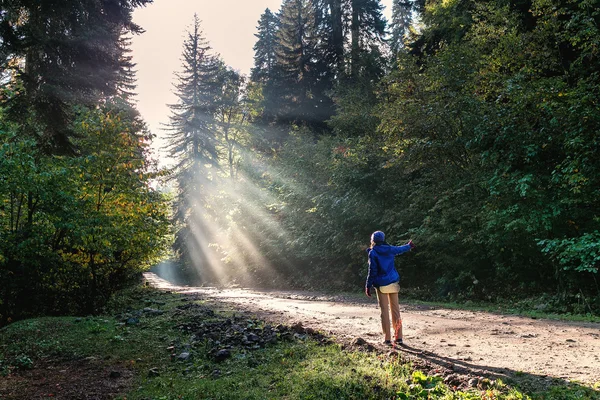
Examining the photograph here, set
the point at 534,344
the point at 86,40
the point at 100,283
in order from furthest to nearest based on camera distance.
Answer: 1. the point at 100,283
2. the point at 86,40
3. the point at 534,344

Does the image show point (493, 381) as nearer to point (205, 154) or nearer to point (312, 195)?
point (312, 195)

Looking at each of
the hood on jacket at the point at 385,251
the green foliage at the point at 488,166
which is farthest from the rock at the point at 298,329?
the green foliage at the point at 488,166

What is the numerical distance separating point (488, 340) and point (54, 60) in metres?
13.1

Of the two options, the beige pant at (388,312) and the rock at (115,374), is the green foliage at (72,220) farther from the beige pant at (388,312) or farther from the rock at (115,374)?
the beige pant at (388,312)

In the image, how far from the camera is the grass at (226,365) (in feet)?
14.3

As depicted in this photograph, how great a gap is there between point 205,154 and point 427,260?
95.3 ft

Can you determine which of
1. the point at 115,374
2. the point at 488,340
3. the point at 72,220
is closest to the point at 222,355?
the point at 115,374

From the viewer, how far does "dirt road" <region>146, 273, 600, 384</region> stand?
477 centimetres

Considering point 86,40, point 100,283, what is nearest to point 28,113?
point 86,40

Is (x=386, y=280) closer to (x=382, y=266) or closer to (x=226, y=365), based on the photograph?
(x=382, y=266)

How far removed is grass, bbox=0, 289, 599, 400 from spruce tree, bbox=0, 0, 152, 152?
17.0 ft

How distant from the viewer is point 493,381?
425 cm

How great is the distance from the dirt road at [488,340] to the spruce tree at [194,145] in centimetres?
2993

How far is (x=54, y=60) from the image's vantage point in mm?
11211
